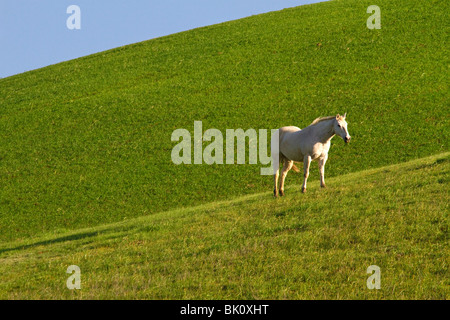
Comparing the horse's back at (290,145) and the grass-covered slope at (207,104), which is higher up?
the grass-covered slope at (207,104)

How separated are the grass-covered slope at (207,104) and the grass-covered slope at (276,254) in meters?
14.6

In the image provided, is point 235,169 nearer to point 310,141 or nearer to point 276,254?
point 310,141

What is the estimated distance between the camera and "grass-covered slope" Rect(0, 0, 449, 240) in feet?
113

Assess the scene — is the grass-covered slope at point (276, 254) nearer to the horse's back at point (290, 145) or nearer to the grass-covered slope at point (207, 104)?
the horse's back at point (290, 145)

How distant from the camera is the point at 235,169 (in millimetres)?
37188

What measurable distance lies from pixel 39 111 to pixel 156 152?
52.6 ft

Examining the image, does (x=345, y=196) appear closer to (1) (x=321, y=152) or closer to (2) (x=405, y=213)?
(1) (x=321, y=152)

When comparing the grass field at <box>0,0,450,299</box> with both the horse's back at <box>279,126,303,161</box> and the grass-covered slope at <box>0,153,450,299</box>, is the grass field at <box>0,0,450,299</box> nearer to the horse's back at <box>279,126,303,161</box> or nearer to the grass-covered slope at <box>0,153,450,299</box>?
the grass-covered slope at <box>0,153,450,299</box>

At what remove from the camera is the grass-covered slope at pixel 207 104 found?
34438 millimetres

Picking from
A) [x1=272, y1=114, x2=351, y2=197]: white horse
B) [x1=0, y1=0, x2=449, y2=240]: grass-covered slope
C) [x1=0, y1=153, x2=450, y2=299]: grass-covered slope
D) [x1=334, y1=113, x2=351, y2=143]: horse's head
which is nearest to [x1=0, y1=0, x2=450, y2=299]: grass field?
[x1=0, y1=153, x2=450, y2=299]: grass-covered slope

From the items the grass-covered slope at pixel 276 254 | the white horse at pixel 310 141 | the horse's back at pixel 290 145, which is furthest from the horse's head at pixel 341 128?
the grass-covered slope at pixel 276 254

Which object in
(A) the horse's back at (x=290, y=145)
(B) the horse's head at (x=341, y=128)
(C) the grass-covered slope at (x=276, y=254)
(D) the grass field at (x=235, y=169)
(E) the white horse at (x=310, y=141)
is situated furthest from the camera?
(A) the horse's back at (x=290, y=145)

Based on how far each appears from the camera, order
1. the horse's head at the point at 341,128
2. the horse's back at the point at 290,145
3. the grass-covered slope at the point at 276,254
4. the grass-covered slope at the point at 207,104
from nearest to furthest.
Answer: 1. the grass-covered slope at the point at 276,254
2. the horse's head at the point at 341,128
3. the horse's back at the point at 290,145
4. the grass-covered slope at the point at 207,104

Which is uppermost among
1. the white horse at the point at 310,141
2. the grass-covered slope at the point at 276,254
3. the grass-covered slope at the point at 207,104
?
the grass-covered slope at the point at 207,104
